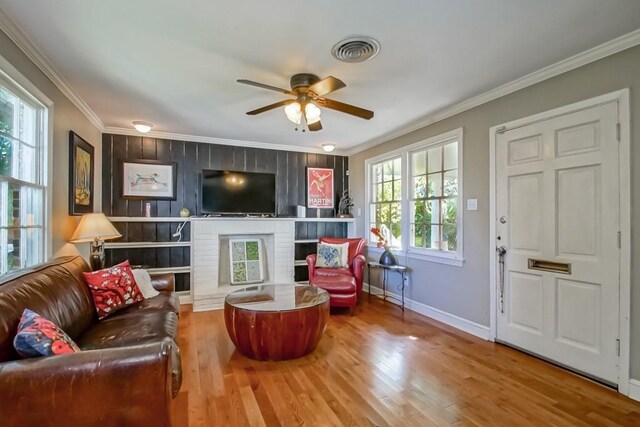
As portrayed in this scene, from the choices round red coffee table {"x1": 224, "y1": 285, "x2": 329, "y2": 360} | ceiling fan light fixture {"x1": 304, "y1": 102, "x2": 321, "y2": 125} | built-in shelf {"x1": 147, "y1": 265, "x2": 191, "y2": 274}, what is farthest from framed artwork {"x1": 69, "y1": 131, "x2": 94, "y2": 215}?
ceiling fan light fixture {"x1": 304, "y1": 102, "x2": 321, "y2": 125}

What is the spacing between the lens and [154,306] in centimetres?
255

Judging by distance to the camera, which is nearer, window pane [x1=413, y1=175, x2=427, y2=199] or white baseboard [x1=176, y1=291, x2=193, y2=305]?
window pane [x1=413, y1=175, x2=427, y2=199]

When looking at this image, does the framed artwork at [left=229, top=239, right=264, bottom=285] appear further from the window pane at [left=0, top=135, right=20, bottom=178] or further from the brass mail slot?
the brass mail slot

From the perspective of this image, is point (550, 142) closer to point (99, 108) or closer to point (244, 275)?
point (244, 275)

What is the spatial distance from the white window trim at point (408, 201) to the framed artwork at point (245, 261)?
176 centimetres

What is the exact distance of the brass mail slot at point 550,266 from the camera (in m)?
2.49

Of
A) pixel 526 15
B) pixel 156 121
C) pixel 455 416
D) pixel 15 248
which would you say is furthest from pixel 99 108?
pixel 455 416

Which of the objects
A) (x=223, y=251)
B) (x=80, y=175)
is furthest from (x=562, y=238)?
(x=80, y=175)

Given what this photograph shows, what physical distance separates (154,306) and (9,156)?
1.44m

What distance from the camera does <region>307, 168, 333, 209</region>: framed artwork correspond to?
211 inches

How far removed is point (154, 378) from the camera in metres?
1.32

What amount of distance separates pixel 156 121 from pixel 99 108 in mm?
593

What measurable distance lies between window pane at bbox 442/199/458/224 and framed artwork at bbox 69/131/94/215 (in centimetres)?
393

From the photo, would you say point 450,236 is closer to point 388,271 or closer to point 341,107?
point 388,271
